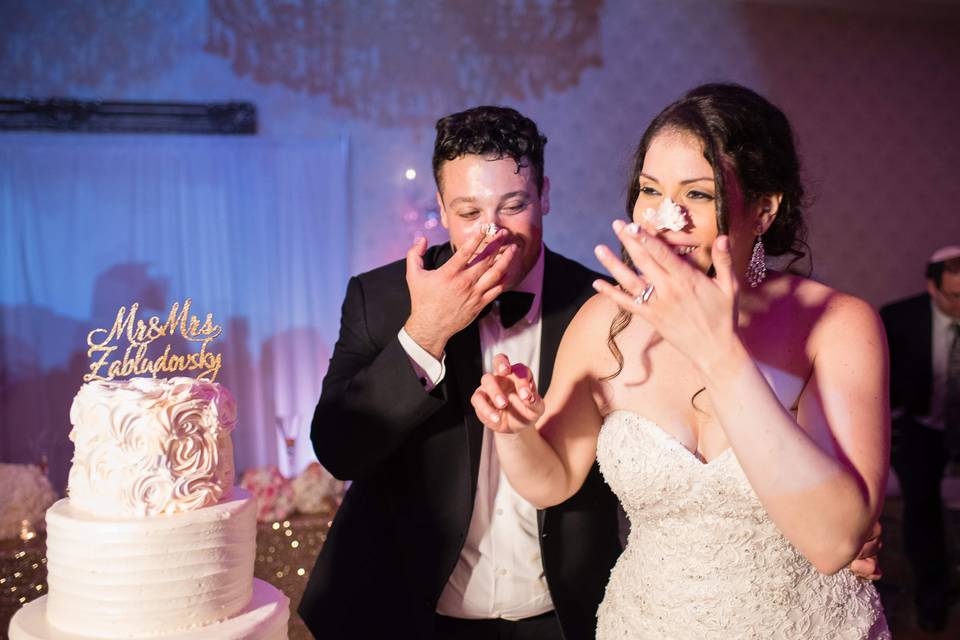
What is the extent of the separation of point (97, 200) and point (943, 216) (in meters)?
7.21

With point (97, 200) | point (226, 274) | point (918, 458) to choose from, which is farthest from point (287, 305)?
point (918, 458)

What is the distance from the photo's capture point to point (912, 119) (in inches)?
323

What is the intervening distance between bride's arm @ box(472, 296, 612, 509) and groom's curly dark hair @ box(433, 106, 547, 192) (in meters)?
0.49

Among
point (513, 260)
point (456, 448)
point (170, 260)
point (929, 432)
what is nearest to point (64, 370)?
point (170, 260)

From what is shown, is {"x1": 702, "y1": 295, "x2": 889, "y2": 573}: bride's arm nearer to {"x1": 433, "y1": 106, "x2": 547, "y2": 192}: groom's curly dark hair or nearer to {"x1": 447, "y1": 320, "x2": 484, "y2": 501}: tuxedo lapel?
{"x1": 447, "y1": 320, "x2": 484, "y2": 501}: tuxedo lapel

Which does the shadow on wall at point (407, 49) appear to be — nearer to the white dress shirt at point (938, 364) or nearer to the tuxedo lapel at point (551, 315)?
the white dress shirt at point (938, 364)

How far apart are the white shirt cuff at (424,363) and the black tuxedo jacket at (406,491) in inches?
0.9

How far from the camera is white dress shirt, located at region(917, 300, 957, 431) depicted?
523cm

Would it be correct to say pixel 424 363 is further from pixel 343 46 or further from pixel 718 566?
pixel 343 46

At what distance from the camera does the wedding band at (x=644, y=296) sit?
4.74 feet

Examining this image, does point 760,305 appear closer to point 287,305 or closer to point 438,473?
point 438,473

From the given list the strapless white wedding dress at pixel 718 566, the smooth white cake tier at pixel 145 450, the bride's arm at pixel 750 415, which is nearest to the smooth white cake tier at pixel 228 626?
the smooth white cake tier at pixel 145 450

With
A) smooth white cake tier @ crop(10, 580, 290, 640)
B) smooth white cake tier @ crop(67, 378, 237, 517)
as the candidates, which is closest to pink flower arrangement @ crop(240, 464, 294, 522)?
smooth white cake tier @ crop(10, 580, 290, 640)

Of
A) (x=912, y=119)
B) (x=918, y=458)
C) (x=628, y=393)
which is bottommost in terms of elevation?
(x=918, y=458)
